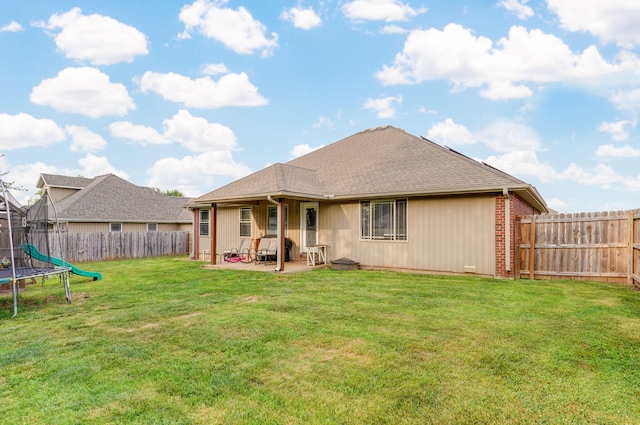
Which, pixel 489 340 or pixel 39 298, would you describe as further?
pixel 39 298

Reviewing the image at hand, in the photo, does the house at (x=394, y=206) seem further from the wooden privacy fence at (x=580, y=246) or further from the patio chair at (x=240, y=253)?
the wooden privacy fence at (x=580, y=246)

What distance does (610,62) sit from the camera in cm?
1263

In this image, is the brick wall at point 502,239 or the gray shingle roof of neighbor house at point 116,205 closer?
the brick wall at point 502,239

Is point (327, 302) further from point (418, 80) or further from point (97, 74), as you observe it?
point (97, 74)

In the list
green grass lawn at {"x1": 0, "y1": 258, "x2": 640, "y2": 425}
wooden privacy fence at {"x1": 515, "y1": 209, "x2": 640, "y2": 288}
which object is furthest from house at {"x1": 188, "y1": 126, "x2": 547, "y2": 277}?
green grass lawn at {"x1": 0, "y1": 258, "x2": 640, "y2": 425}

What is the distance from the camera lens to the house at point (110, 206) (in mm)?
20859

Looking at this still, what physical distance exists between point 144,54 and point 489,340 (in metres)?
15.4

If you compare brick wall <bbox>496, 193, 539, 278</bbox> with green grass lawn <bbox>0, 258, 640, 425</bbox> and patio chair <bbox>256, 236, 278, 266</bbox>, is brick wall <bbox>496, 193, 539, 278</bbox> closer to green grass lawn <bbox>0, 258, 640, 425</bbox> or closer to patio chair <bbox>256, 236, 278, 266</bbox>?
green grass lawn <bbox>0, 258, 640, 425</bbox>

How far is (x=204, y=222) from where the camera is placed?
17.6 meters

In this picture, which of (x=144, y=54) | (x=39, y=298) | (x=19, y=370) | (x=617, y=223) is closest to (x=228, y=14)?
(x=144, y=54)

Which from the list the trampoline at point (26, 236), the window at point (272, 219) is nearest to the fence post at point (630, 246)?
the window at point (272, 219)

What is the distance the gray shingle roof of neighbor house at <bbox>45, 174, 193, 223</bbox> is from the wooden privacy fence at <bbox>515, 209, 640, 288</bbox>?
735 inches

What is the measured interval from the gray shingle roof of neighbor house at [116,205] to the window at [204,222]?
5.25m

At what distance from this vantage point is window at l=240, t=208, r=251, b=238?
1554 centimetres
